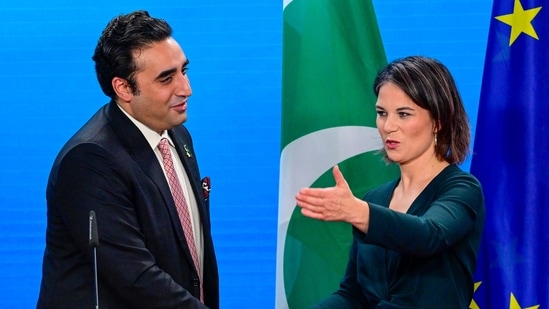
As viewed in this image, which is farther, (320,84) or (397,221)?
(320,84)

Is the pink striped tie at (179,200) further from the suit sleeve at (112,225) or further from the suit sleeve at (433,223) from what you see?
the suit sleeve at (433,223)

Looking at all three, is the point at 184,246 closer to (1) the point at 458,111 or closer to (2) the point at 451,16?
(1) the point at 458,111

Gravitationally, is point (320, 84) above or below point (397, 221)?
above

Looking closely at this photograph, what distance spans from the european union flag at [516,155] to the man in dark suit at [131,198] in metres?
0.88

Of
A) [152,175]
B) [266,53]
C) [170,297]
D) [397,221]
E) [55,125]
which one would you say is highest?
[266,53]

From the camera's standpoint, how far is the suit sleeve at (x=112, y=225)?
2240mm

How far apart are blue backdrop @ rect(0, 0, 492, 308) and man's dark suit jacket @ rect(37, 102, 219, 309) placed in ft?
3.28

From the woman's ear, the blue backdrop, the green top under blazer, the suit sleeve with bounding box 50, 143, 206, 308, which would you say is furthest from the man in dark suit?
the blue backdrop

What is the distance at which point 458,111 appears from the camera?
2174 millimetres

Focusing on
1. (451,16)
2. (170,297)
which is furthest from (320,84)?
(170,297)

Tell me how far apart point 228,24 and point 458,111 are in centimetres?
140

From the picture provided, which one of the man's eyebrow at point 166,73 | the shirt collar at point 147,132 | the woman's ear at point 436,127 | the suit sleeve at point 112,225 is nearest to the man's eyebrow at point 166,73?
the man's eyebrow at point 166,73

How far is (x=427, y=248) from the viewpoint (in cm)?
195

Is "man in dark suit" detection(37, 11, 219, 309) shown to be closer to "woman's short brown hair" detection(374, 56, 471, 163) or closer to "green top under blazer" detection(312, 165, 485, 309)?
"green top under blazer" detection(312, 165, 485, 309)
